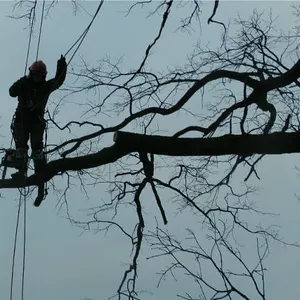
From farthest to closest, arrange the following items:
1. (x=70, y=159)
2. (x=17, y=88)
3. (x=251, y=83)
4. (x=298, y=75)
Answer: (x=17, y=88)
(x=70, y=159)
(x=251, y=83)
(x=298, y=75)

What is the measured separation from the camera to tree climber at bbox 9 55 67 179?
8.21 m

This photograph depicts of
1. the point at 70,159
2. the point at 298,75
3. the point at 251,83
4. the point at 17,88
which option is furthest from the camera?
the point at 17,88

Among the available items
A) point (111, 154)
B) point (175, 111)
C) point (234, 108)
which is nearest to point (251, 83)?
point (234, 108)

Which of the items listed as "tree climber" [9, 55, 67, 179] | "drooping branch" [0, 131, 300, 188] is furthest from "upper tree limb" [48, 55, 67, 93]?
"drooping branch" [0, 131, 300, 188]

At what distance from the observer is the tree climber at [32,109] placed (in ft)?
26.9

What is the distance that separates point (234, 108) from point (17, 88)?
8.74 feet

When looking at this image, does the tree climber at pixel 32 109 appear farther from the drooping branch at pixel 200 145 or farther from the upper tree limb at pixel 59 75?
the drooping branch at pixel 200 145

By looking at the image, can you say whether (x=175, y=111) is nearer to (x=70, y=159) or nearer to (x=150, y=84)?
(x=150, y=84)

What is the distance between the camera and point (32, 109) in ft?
27.3

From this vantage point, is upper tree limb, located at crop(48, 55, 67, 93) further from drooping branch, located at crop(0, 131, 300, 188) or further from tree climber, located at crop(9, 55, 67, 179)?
drooping branch, located at crop(0, 131, 300, 188)

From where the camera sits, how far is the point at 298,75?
21.9 ft

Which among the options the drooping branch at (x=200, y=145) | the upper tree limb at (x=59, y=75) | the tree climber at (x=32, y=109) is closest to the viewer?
the drooping branch at (x=200, y=145)

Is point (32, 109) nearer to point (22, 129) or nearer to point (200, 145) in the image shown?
point (22, 129)

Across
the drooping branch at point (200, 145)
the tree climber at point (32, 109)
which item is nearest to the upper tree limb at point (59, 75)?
the tree climber at point (32, 109)
